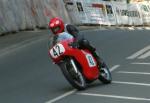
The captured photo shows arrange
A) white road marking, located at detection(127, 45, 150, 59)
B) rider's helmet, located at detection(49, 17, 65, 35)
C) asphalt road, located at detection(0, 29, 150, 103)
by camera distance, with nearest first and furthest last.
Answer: asphalt road, located at detection(0, 29, 150, 103) → rider's helmet, located at detection(49, 17, 65, 35) → white road marking, located at detection(127, 45, 150, 59)

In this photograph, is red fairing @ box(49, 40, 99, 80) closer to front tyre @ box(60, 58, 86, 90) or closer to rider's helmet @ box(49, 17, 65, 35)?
front tyre @ box(60, 58, 86, 90)

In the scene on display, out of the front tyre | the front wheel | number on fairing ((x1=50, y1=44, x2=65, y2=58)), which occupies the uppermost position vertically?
number on fairing ((x1=50, y1=44, x2=65, y2=58))

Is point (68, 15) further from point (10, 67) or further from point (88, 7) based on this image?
point (10, 67)

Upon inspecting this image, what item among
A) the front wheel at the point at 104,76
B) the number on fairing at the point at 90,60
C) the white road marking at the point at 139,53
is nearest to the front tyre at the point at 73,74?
the number on fairing at the point at 90,60

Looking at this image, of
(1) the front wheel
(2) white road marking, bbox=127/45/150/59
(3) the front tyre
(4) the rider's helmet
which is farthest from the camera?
(2) white road marking, bbox=127/45/150/59

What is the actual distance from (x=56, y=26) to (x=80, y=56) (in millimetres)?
796

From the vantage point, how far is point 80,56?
13492 mm

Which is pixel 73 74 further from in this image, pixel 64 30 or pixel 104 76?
pixel 104 76

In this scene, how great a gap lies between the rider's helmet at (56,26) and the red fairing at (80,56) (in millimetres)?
295

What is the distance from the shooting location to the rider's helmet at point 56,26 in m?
13.4

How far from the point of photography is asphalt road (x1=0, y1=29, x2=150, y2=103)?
41.0ft

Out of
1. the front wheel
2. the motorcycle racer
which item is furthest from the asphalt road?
the motorcycle racer

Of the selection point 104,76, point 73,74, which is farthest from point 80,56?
point 104,76

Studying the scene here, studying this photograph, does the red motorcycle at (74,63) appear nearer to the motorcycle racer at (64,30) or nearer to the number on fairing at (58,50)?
the number on fairing at (58,50)
